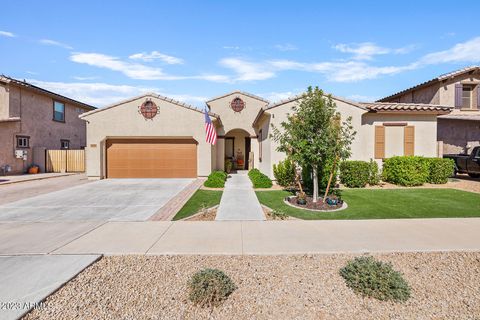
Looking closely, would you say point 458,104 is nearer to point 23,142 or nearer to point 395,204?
point 395,204

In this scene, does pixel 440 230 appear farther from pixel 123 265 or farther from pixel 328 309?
pixel 123 265

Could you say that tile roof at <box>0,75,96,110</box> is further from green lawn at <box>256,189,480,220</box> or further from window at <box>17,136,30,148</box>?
green lawn at <box>256,189,480,220</box>

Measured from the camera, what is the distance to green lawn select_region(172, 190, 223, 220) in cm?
737

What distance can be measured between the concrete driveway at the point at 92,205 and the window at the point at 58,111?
13.3 meters

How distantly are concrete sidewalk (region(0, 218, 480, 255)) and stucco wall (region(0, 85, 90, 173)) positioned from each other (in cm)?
1534

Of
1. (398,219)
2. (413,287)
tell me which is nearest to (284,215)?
(398,219)

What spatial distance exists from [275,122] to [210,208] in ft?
21.2

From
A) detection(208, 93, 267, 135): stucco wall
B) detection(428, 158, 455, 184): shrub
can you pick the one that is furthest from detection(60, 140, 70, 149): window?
detection(428, 158, 455, 184): shrub

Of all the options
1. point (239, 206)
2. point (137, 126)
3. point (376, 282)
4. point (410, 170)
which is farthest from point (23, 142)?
point (410, 170)

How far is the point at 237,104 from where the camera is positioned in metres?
20.5

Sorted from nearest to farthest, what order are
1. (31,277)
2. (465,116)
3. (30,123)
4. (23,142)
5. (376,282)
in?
(376,282) → (31,277) → (465,116) → (23,142) → (30,123)

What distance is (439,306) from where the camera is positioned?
3141 millimetres

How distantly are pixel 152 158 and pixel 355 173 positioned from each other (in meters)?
11.8

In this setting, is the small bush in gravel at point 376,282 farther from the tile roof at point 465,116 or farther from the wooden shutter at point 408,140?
the tile roof at point 465,116
